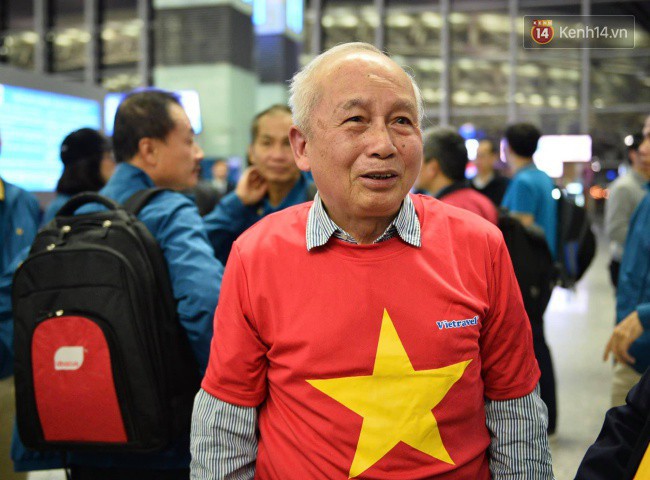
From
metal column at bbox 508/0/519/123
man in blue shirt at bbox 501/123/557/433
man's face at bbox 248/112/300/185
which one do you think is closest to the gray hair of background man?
man's face at bbox 248/112/300/185

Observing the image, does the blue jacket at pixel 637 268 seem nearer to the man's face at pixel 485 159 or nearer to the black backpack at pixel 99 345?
the black backpack at pixel 99 345

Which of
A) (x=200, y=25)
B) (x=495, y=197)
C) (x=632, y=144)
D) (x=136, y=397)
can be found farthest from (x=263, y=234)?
(x=200, y=25)

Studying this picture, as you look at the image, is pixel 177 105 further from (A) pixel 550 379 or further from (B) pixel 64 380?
(A) pixel 550 379

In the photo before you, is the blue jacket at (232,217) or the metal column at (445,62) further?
the metal column at (445,62)

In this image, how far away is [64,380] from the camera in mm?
1900

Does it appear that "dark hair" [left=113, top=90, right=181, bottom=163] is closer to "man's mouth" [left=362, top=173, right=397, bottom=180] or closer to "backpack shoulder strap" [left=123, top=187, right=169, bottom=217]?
"backpack shoulder strap" [left=123, top=187, right=169, bottom=217]

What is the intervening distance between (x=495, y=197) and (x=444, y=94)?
10.1 metres

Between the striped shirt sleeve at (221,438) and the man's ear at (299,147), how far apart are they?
52cm

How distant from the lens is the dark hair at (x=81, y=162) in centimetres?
338

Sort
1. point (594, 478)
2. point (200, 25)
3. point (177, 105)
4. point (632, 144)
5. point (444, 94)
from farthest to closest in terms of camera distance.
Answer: point (444, 94) → point (200, 25) → point (632, 144) → point (177, 105) → point (594, 478)

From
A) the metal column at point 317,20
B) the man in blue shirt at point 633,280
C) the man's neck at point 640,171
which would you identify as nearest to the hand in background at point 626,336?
the man in blue shirt at point 633,280

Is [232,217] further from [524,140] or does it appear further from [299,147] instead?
[524,140]

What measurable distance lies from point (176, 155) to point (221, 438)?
1.18 meters

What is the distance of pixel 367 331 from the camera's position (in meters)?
1.34
